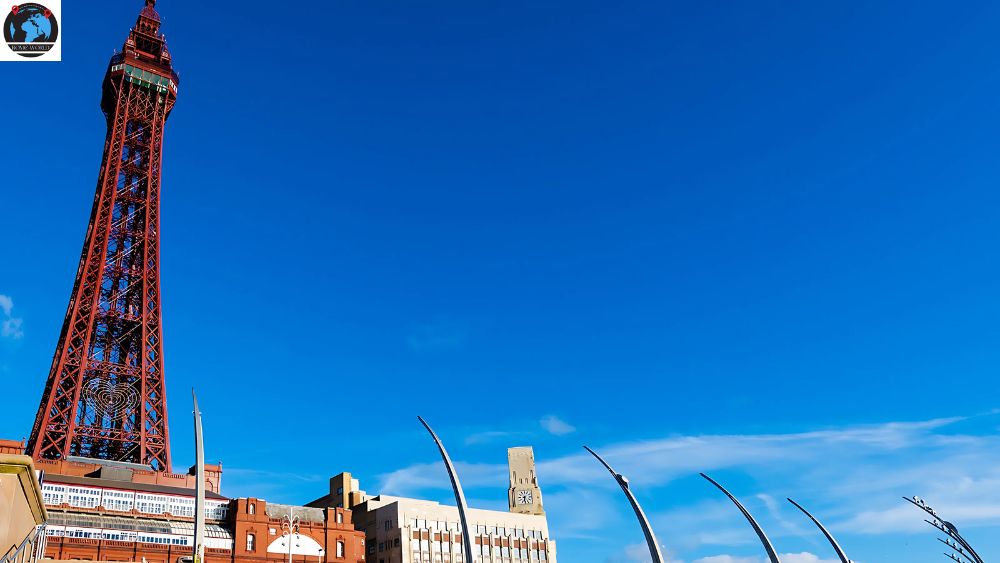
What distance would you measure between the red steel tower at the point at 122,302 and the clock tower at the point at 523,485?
230 ft

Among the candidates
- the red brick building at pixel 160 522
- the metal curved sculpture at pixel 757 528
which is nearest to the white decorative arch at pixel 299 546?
the red brick building at pixel 160 522

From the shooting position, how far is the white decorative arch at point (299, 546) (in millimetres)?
98062

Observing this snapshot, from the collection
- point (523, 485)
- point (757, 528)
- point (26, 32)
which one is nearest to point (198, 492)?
point (26, 32)

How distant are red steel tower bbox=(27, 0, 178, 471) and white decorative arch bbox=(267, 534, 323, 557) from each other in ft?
70.9

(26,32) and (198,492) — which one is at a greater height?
(26,32)

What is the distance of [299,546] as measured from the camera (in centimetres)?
10000

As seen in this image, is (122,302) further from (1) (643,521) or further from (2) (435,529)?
(1) (643,521)

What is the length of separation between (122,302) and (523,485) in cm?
8199

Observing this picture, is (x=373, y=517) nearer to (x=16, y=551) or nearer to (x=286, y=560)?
(x=286, y=560)

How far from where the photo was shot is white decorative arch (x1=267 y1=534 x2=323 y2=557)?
98062mm

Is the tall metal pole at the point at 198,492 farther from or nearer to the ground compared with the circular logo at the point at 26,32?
nearer to the ground

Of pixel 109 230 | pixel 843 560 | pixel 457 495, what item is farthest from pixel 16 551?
pixel 109 230

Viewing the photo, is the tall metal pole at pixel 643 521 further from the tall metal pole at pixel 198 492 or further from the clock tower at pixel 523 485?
the clock tower at pixel 523 485

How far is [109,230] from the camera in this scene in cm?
12350
